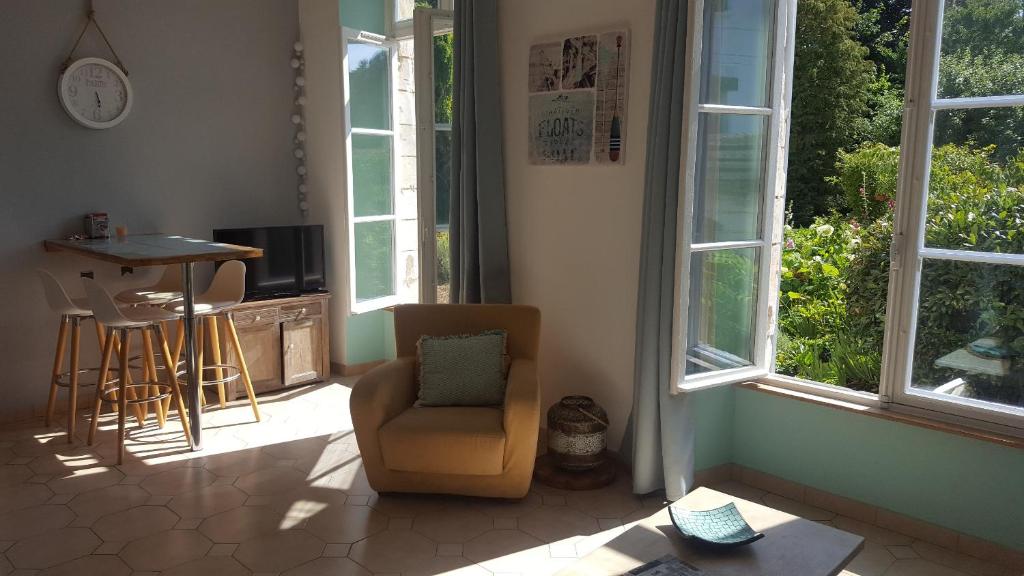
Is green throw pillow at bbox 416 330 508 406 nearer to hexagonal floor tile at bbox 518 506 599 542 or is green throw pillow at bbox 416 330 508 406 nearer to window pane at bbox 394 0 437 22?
hexagonal floor tile at bbox 518 506 599 542

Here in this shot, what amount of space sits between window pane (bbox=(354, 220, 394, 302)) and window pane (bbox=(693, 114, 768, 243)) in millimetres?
2650

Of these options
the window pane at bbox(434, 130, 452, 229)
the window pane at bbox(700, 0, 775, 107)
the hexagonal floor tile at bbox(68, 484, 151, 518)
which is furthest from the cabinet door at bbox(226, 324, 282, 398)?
the window pane at bbox(700, 0, 775, 107)

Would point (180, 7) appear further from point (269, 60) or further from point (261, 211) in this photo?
point (261, 211)

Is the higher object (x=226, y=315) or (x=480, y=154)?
(x=480, y=154)

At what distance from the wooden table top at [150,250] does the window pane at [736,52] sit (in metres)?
2.39

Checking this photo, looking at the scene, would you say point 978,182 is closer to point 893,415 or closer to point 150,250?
point 893,415

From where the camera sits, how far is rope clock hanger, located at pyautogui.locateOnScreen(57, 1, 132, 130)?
4.51 metres

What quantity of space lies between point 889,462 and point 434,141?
2.93 metres

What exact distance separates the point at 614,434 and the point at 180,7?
3.80 meters

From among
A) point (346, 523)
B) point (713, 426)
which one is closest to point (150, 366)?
point (346, 523)

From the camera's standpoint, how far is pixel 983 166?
290 centimetres

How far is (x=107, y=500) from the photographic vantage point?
3506mm

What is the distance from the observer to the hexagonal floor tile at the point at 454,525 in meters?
3.17

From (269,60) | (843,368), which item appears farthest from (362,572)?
(269,60)
